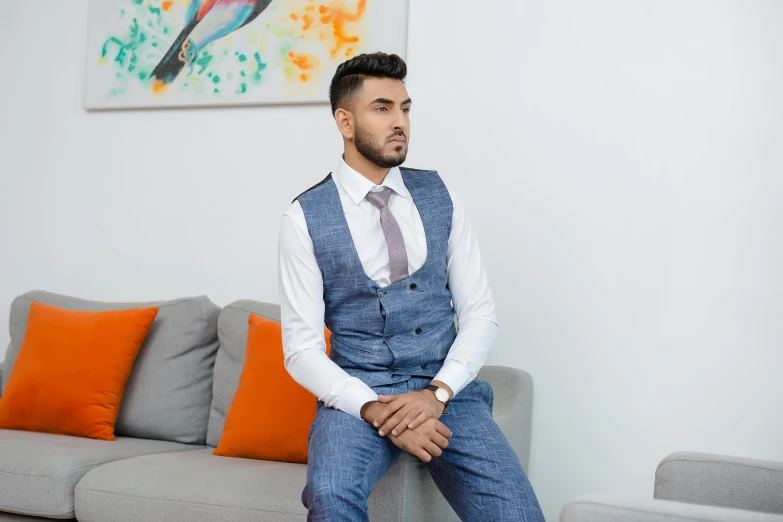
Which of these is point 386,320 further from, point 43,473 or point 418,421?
point 43,473

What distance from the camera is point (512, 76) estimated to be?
2740 millimetres

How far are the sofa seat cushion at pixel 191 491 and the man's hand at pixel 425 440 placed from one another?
39 centimetres

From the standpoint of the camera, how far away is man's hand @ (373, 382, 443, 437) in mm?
1793

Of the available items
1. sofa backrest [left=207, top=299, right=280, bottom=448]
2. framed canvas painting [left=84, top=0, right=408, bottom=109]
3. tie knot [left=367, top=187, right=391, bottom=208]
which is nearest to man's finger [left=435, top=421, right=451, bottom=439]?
tie knot [left=367, top=187, right=391, bottom=208]

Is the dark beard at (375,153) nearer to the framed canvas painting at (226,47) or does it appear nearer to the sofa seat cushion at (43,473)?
the framed canvas painting at (226,47)

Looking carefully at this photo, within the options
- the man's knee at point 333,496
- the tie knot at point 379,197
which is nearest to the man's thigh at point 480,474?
the man's knee at point 333,496

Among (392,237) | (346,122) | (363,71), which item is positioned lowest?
(392,237)

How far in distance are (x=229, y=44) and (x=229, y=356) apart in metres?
1.17

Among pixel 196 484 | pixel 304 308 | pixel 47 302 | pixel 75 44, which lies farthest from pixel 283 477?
pixel 75 44

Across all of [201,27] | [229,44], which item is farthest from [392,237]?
[201,27]

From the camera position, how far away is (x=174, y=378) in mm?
2797

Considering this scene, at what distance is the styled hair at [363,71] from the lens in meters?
2.14

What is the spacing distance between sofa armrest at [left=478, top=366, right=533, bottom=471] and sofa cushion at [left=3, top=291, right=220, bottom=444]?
953 millimetres

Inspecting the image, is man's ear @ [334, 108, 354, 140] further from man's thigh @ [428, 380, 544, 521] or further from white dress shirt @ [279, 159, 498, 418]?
man's thigh @ [428, 380, 544, 521]
